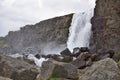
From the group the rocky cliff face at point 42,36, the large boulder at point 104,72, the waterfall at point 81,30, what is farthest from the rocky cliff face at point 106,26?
the large boulder at point 104,72

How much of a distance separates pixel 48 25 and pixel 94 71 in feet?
327

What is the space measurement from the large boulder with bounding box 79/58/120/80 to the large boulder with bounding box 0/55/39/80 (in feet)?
17.3

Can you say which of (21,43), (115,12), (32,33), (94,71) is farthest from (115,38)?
(21,43)

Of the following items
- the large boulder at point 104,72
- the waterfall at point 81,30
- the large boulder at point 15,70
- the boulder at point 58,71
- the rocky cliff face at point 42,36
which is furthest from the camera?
the rocky cliff face at point 42,36

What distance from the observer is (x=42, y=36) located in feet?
361

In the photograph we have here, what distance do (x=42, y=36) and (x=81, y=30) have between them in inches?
1609

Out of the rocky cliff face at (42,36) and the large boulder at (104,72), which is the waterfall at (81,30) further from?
the large boulder at (104,72)

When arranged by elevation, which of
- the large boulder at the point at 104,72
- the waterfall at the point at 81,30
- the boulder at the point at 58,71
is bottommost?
the boulder at the point at 58,71

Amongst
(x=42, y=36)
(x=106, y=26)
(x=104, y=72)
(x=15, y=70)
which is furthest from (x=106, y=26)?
(x=104, y=72)

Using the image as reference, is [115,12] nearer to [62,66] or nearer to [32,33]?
[62,66]

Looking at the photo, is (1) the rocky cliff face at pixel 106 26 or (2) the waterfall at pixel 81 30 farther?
(2) the waterfall at pixel 81 30

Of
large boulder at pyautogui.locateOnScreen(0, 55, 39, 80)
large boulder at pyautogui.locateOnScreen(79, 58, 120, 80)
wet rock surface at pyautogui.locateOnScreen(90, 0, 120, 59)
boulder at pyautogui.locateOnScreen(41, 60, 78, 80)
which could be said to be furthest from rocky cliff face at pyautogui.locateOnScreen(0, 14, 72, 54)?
large boulder at pyautogui.locateOnScreen(79, 58, 120, 80)

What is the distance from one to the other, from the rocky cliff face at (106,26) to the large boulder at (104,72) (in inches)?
1801

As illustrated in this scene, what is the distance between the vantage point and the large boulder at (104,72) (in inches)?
314
